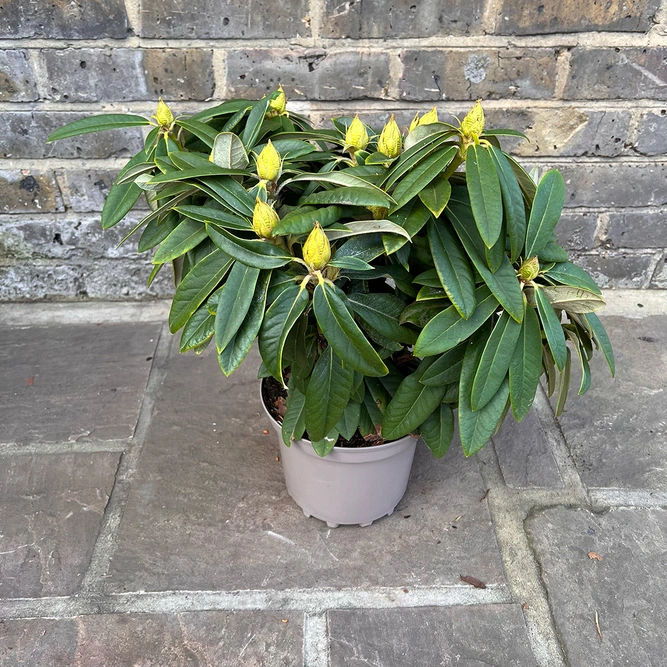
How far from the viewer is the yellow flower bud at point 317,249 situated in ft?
2.70

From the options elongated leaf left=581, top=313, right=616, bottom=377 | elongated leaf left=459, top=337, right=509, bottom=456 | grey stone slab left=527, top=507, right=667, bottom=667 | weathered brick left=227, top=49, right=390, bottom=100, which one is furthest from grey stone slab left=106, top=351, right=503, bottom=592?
weathered brick left=227, top=49, right=390, bottom=100

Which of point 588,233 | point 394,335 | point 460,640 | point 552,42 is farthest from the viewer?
point 588,233

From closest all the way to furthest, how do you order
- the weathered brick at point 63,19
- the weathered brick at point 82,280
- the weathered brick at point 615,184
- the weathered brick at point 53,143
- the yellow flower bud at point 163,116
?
the yellow flower bud at point 163,116
the weathered brick at point 63,19
the weathered brick at point 53,143
the weathered brick at point 615,184
the weathered brick at point 82,280

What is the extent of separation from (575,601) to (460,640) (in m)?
0.26

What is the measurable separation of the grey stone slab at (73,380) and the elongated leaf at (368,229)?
37.5 inches

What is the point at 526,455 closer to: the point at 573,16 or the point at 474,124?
the point at 474,124

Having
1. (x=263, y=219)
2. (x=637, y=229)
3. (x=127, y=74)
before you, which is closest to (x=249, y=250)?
(x=263, y=219)

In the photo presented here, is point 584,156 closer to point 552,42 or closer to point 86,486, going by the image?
point 552,42

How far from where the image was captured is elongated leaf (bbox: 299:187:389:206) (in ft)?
2.79

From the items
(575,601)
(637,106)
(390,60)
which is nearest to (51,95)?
(390,60)

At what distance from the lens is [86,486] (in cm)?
142

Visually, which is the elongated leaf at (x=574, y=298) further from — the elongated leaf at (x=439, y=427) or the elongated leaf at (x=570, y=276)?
the elongated leaf at (x=439, y=427)

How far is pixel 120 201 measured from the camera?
1.06 m

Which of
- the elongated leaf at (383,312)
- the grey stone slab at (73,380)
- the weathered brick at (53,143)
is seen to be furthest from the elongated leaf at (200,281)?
the weathered brick at (53,143)
